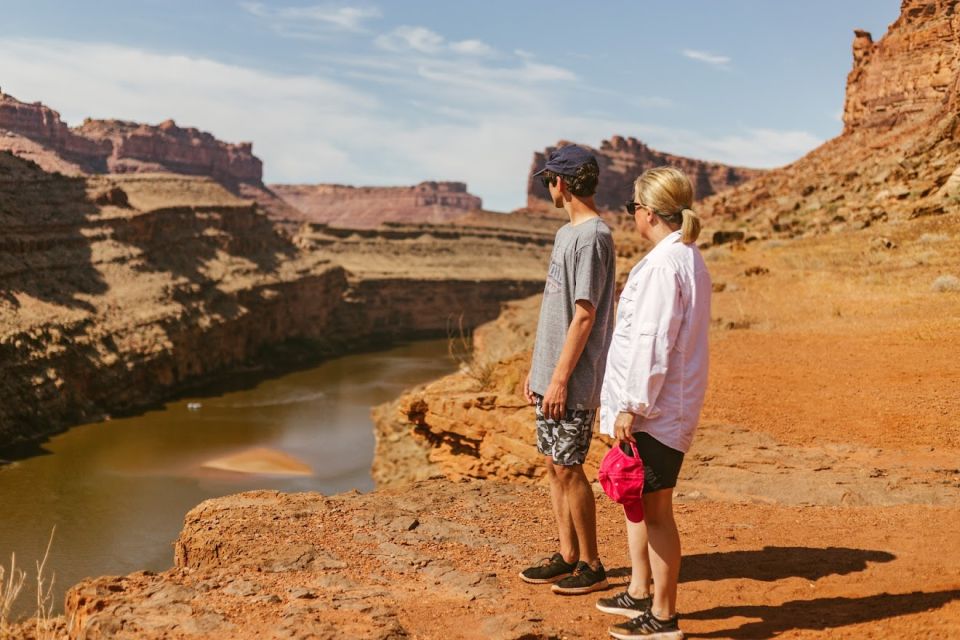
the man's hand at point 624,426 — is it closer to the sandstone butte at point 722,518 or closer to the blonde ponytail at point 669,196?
the blonde ponytail at point 669,196

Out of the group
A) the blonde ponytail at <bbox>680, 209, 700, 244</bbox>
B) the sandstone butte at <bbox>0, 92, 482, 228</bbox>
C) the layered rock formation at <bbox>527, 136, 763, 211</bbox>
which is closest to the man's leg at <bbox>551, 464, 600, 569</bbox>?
the blonde ponytail at <bbox>680, 209, 700, 244</bbox>

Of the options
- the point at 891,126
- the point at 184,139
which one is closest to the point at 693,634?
the point at 891,126

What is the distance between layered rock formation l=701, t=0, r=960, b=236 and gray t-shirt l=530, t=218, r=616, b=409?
18.2 meters

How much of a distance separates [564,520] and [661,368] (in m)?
→ 1.57

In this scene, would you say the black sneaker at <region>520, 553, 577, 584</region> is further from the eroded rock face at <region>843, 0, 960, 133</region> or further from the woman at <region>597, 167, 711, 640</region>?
the eroded rock face at <region>843, 0, 960, 133</region>

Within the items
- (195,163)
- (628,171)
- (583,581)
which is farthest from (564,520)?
(195,163)

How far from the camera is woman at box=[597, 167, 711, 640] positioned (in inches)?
161

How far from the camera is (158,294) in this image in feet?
125

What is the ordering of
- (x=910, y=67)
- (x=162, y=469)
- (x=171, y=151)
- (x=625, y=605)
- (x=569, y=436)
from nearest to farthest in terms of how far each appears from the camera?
(x=625, y=605) → (x=569, y=436) → (x=162, y=469) → (x=910, y=67) → (x=171, y=151)

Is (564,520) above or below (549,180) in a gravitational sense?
below

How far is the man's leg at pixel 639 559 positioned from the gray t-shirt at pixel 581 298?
0.82 m

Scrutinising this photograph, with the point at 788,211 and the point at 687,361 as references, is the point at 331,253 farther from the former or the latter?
the point at 687,361

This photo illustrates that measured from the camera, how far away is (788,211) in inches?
1241

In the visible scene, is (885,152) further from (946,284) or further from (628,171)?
(628,171)
